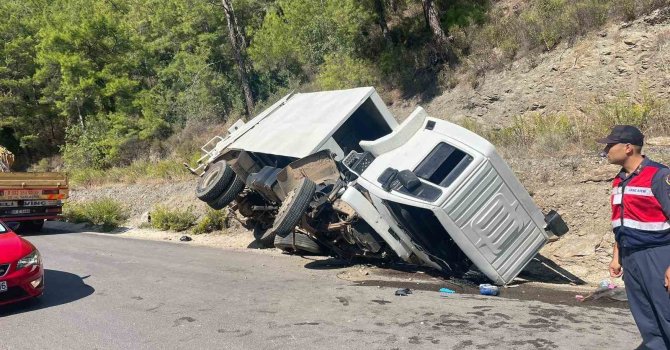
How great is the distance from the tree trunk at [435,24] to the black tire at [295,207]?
11654 mm

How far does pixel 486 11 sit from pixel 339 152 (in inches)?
466

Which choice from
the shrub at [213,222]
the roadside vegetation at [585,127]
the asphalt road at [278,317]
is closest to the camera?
the asphalt road at [278,317]

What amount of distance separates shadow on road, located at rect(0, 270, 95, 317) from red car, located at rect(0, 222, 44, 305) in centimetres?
25

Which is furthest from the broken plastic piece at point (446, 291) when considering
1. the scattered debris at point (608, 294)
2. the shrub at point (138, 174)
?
the shrub at point (138, 174)

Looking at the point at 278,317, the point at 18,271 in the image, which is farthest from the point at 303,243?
the point at 18,271

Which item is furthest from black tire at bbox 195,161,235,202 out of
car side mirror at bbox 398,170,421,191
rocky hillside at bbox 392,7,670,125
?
rocky hillside at bbox 392,7,670,125

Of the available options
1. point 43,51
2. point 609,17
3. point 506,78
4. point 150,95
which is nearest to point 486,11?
point 506,78

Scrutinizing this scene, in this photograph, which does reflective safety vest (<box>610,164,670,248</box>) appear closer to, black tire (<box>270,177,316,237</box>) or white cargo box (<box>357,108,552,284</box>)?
white cargo box (<box>357,108,552,284</box>)

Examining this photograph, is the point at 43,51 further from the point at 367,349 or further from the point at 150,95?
the point at 367,349

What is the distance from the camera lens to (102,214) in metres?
17.6

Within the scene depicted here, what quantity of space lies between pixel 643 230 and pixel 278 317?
3.72 metres

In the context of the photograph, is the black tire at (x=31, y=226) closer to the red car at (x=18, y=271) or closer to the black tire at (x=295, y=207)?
the red car at (x=18, y=271)

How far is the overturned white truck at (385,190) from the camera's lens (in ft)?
23.1

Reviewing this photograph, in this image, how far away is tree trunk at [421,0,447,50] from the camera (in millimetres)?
18609
